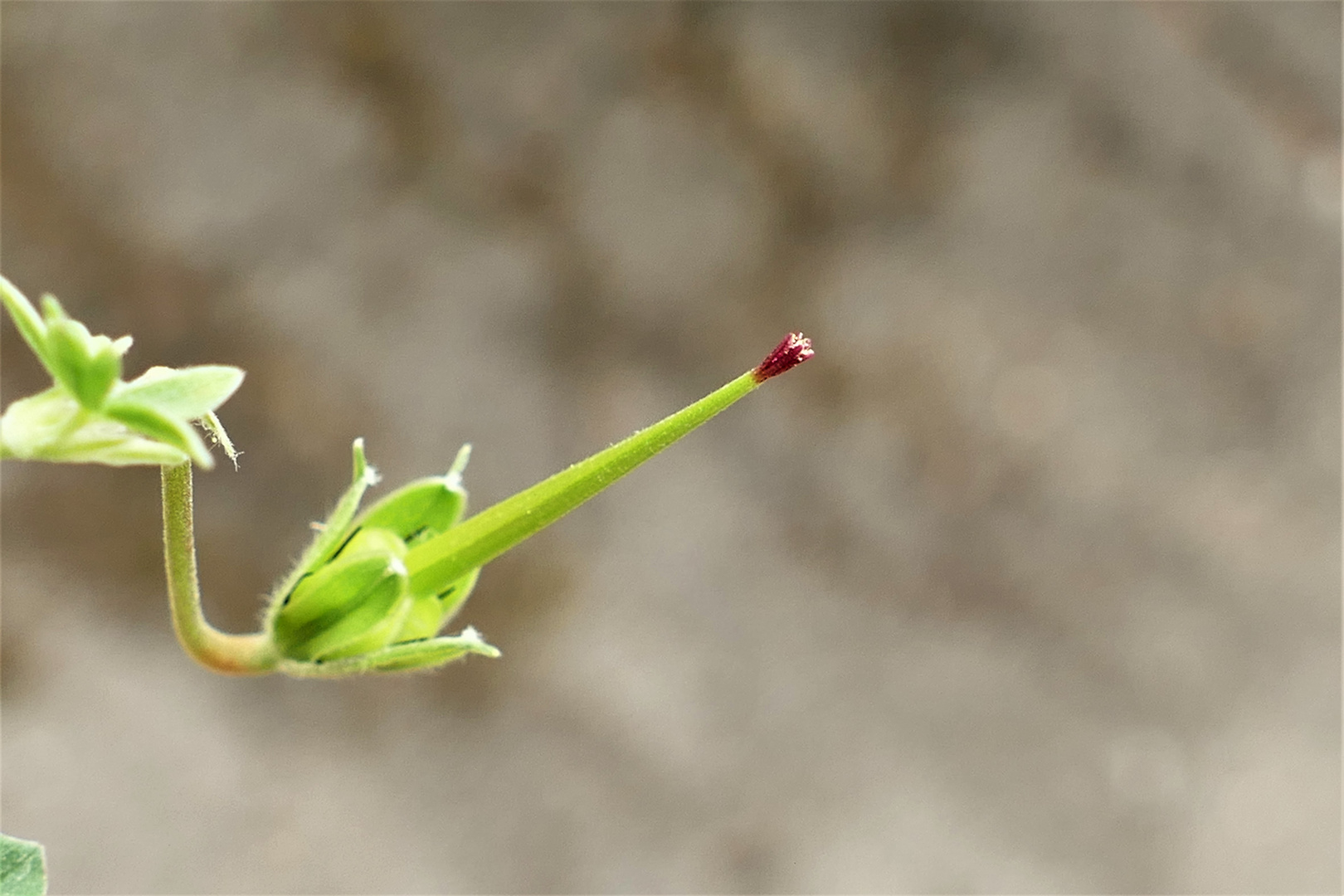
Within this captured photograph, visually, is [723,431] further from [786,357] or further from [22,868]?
[22,868]

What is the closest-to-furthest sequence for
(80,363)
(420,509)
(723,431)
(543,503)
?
(80,363) → (543,503) → (420,509) → (723,431)

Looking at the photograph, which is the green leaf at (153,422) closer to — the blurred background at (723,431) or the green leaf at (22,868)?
the green leaf at (22,868)

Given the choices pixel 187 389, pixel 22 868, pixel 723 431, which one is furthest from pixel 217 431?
pixel 723 431

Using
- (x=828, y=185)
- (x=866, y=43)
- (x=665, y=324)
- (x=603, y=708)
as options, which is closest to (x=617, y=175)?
(x=665, y=324)

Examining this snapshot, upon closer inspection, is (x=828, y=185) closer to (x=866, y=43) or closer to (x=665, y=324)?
(x=866, y=43)

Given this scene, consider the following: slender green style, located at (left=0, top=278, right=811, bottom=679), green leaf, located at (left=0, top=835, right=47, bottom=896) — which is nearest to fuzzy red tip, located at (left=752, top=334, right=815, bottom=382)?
slender green style, located at (left=0, top=278, right=811, bottom=679)

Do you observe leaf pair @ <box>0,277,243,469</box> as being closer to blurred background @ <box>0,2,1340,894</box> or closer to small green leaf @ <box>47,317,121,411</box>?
small green leaf @ <box>47,317,121,411</box>
